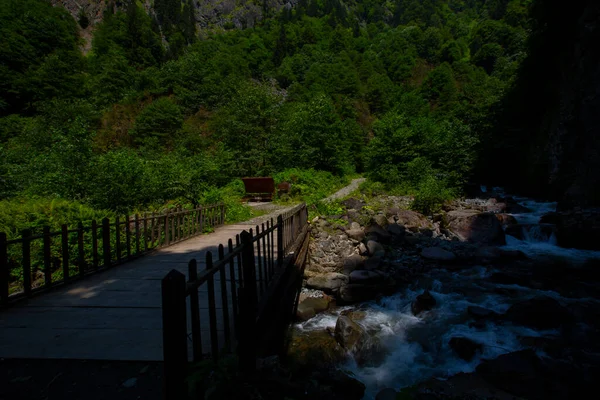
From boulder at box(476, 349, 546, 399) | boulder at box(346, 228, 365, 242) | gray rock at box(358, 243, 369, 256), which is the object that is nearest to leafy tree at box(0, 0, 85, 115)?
boulder at box(346, 228, 365, 242)

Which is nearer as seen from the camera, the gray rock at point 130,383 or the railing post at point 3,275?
the gray rock at point 130,383

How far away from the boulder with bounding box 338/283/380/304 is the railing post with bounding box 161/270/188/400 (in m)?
5.58

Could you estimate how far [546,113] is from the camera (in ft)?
60.1

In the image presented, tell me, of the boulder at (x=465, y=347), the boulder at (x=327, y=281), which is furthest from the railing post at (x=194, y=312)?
the boulder at (x=327, y=281)

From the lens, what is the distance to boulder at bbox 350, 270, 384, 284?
23.6 ft

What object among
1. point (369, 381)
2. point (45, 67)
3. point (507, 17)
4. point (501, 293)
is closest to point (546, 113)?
point (501, 293)

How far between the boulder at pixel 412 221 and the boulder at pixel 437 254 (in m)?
2.37

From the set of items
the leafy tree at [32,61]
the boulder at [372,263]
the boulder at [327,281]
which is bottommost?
the boulder at [327,281]

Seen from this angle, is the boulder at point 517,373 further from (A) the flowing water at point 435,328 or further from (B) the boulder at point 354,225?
(B) the boulder at point 354,225

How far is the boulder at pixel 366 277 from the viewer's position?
7191mm

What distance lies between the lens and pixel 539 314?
5598mm

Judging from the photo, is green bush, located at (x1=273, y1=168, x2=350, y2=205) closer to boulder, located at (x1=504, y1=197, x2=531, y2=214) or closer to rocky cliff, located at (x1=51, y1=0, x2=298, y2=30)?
boulder, located at (x1=504, y1=197, x2=531, y2=214)

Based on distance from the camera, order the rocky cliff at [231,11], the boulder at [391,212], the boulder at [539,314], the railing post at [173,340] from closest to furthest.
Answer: the railing post at [173,340], the boulder at [539,314], the boulder at [391,212], the rocky cliff at [231,11]

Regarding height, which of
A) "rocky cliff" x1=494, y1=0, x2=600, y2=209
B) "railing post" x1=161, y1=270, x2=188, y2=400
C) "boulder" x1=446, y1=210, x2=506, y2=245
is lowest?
"boulder" x1=446, y1=210, x2=506, y2=245
